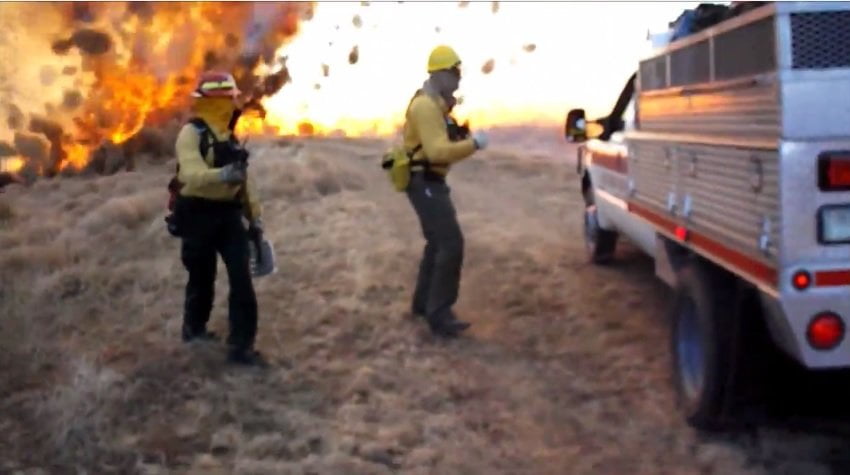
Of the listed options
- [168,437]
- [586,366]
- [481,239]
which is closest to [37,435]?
[168,437]

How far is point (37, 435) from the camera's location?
6.11 meters

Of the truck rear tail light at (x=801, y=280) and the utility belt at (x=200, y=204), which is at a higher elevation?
the utility belt at (x=200, y=204)

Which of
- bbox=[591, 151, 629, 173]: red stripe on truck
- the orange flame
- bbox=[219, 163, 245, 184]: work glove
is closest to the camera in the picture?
bbox=[219, 163, 245, 184]: work glove

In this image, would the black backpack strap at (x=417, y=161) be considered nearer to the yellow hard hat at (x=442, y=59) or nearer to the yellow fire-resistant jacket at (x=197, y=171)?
the yellow hard hat at (x=442, y=59)

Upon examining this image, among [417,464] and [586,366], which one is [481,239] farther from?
[417,464]

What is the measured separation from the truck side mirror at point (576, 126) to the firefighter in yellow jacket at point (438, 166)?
1676 mm

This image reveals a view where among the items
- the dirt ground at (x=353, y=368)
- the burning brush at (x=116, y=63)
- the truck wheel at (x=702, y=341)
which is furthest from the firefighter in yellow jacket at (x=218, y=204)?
the burning brush at (x=116, y=63)

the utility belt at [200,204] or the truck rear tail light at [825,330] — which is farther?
the utility belt at [200,204]

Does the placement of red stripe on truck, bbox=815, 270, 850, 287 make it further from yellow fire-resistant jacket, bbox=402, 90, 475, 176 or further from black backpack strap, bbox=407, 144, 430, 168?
black backpack strap, bbox=407, 144, 430, 168

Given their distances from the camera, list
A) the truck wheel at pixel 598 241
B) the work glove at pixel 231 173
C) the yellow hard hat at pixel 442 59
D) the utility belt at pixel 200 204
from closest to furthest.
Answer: the work glove at pixel 231 173 → the utility belt at pixel 200 204 → the yellow hard hat at pixel 442 59 → the truck wheel at pixel 598 241

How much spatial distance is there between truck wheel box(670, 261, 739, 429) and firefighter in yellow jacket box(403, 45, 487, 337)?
188cm

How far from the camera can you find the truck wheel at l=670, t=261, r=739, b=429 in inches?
214

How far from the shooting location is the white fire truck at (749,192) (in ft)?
14.7

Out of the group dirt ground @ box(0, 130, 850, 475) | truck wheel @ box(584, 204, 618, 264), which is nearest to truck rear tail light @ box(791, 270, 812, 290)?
dirt ground @ box(0, 130, 850, 475)
